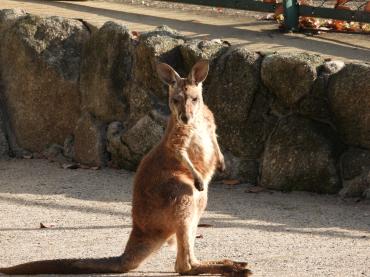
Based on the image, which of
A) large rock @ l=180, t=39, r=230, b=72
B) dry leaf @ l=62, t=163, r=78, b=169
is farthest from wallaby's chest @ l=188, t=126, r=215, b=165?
dry leaf @ l=62, t=163, r=78, b=169

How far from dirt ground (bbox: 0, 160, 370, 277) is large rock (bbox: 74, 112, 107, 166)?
8.1 inches

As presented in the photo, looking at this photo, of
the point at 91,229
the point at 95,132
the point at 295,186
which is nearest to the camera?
the point at 91,229

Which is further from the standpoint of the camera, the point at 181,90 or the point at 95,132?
the point at 95,132

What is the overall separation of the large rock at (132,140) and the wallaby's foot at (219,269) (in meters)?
3.03

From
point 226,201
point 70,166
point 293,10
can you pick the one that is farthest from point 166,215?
point 293,10

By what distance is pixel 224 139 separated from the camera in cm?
898

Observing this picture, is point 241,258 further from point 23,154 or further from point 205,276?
point 23,154

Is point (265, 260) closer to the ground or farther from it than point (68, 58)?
closer to the ground

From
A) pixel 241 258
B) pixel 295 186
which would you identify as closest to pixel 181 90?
pixel 241 258

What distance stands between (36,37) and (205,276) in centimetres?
427

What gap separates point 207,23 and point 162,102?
151cm

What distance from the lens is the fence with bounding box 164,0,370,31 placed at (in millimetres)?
9578

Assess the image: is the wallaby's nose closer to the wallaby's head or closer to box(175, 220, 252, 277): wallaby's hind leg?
the wallaby's head

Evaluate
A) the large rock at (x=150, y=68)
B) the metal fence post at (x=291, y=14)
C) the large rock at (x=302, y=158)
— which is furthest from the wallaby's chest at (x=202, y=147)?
the metal fence post at (x=291, y=14)
